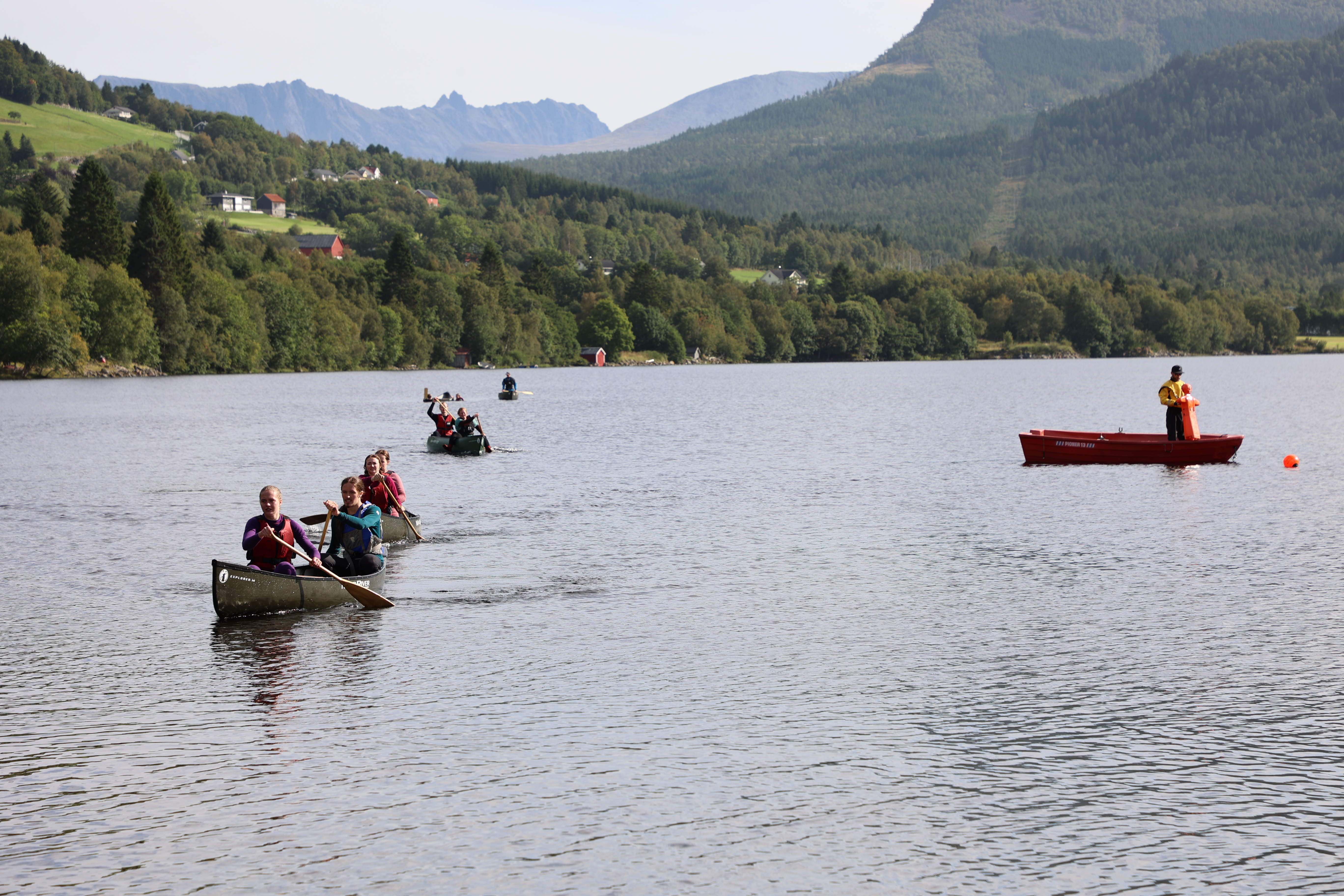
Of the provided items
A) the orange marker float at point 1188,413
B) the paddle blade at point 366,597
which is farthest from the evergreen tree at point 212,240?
the paddle blade at point 366,597

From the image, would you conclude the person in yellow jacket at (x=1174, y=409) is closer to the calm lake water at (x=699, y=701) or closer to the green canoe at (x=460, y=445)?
the calm lake water at (x=699, y=701)

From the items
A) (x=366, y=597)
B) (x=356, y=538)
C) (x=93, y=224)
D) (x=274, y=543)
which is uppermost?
(x=93, y=224)

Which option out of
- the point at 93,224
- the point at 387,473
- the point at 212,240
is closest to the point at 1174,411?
the point at 387,473

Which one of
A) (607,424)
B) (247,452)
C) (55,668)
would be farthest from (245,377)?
(55,668)

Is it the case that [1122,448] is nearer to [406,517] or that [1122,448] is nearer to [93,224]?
[406,517]

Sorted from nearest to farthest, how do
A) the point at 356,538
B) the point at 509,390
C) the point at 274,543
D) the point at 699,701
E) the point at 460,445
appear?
the point at 699,701 → the point at 274,543 → the point at 356,538 → the point at 460,445 → the point at 509,390

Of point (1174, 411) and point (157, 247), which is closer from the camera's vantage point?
point (1174, 411)

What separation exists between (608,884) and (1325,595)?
59.0 feet

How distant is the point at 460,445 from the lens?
56.6m

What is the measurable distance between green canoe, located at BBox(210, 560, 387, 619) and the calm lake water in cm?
40

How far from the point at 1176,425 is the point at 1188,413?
63 centimetres

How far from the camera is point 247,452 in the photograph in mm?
58219

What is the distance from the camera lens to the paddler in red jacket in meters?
22.4

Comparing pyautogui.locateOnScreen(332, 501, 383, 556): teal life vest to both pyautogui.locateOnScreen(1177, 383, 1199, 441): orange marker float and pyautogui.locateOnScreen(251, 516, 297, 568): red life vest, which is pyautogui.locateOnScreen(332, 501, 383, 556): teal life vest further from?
pyautogui.locateOnScreen(1177, 383, 1199, 441): orange marker float
